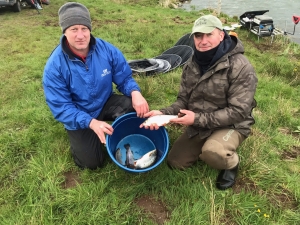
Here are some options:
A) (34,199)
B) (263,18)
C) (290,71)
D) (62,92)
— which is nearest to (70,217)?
(34,199)

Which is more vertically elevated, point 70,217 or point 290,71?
point 70,217

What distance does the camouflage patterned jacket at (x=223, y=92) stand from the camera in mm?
2500

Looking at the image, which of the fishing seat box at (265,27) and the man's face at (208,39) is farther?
the fishing seat box at (265,27)

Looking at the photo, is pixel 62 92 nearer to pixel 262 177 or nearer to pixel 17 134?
pixel 17 134

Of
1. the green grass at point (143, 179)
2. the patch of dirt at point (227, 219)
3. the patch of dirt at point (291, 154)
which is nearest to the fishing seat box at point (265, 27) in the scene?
the green grass at point (143, 179)

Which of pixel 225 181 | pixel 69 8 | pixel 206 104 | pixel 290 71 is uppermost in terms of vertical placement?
pixel 69 8

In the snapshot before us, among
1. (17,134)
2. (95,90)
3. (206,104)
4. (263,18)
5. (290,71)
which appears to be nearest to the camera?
(206,104)

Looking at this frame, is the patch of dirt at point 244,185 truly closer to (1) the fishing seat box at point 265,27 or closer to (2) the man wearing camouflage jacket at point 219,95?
(2) the man wearing camouflage jacket at point 219,95

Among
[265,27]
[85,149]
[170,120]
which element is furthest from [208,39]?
[265,27]

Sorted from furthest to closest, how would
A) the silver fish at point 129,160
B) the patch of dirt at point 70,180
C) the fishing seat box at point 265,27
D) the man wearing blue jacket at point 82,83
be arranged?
the fishing seat box at point 265,27 → the silver fish at point 129,160 → the patch of dirt at point 70,180 → the man wearing blue jacket at point 82,83

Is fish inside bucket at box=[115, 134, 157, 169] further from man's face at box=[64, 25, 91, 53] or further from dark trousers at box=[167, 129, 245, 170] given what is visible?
man's face at box=[64, 25, 91, 53]

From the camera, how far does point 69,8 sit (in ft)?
8.84

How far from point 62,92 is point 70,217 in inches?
49.8

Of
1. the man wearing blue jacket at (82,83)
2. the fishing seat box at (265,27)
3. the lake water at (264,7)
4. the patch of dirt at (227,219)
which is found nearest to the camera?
the patch of dirt at (227,219)
